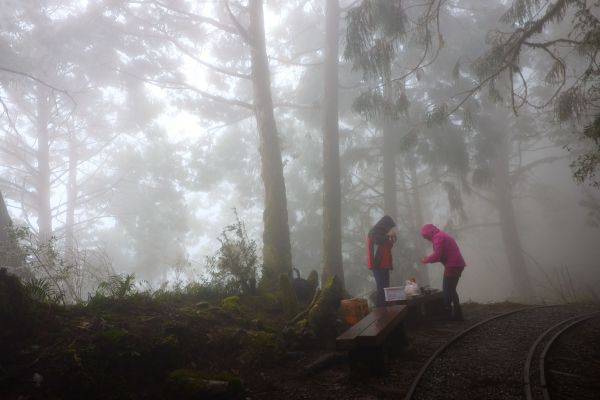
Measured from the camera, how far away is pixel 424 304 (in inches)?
280

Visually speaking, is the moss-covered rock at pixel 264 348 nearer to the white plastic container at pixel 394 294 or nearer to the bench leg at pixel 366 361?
the bench leg at pixel 366 361

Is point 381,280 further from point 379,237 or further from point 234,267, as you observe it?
point 234,267

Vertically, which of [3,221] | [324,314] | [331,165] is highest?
[331,165]

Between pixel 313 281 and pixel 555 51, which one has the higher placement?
pixel 555 51

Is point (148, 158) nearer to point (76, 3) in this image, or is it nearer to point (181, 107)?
point (181, 107)

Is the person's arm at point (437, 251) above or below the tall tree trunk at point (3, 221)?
below

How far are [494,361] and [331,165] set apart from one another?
22.2ft

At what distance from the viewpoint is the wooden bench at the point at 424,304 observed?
6.43 m

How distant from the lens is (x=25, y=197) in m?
17.4

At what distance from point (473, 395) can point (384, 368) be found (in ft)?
3.26

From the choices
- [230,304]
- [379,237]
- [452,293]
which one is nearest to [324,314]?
[230,304]

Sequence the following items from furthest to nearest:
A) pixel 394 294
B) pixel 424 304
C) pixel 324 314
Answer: pixel 424 304, pixel 394 294, pixel 324 314

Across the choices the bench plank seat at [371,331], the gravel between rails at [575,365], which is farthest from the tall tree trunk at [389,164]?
the bench plank seat at [371,331]

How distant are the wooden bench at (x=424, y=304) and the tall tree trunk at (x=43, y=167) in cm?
1593
